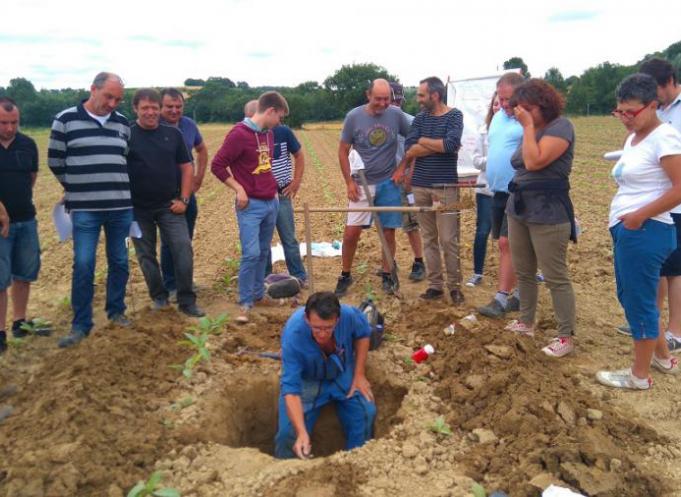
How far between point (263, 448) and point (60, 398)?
158 cm

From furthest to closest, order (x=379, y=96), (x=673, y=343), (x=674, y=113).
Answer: (x=379, y=96) < (x=673, y=343) < (x=674, y=113)

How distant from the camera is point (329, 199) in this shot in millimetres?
11797

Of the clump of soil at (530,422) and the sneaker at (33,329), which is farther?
the sneaker at (33,329)

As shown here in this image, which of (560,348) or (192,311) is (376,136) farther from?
(560,348)

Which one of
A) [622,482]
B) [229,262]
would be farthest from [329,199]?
[622,482]

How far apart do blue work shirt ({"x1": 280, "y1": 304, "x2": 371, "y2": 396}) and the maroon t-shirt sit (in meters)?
1.57

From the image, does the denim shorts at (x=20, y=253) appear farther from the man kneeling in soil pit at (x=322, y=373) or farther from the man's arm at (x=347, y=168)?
the man's arm at (x=347, y=168)

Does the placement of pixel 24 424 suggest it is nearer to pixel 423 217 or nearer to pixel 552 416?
pixel 552 416

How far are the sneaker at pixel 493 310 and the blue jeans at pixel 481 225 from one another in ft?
3.03

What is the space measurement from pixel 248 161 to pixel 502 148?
221cm

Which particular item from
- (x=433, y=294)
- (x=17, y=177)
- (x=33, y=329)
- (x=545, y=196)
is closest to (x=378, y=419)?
(x=433, y=294)

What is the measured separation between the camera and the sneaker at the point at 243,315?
4902mm

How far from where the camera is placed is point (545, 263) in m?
3.98

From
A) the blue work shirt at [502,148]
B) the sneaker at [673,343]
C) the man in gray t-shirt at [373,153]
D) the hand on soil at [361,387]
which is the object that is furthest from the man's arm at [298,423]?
the sneaker at [673,343]
